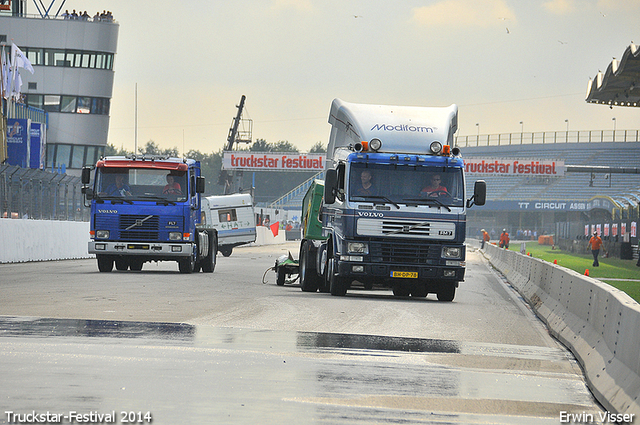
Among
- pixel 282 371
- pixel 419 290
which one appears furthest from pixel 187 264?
pixel 282 371

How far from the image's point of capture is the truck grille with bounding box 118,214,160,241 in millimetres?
25047

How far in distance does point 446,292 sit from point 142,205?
8987 millimetres

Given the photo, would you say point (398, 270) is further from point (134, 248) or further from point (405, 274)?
point (134, 248)

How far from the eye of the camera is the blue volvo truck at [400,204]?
18.4 metres

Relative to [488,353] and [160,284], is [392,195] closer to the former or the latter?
[160,284]

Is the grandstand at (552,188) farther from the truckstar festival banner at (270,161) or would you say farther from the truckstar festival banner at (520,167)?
the truckstar festival banner at (270,161)

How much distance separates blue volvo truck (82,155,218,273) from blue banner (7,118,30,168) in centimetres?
4061

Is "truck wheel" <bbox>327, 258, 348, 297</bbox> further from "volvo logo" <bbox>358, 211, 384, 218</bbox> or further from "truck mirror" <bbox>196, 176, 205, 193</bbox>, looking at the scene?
"truck mirror" <bbox>196, 176, 205, 193</bbox>

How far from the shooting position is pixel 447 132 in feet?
63.4

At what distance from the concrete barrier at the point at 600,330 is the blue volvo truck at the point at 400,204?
6.72ft

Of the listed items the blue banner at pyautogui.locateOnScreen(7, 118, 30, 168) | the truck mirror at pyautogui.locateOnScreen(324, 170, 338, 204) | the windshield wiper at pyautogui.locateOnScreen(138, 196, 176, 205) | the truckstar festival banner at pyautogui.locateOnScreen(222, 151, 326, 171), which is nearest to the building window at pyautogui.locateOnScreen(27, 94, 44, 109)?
the blue banner at pyautogui.locateOnScreen(7, 118, 30, 168)

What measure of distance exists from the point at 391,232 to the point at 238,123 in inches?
3018

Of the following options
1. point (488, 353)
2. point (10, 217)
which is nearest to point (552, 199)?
point (10, 217)

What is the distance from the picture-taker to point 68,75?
7656 cm
